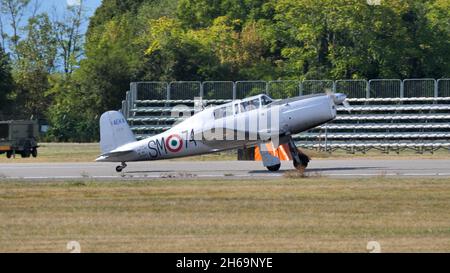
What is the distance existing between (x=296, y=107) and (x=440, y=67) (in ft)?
89.2

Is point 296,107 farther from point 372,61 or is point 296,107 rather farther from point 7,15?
point 7,15

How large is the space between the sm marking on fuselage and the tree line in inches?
987

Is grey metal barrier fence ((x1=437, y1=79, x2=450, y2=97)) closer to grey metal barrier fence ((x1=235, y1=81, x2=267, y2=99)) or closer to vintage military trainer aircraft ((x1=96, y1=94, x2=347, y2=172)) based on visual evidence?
grey metal barrier fence ((x1=235, y1=81, x2=267, y2=99))

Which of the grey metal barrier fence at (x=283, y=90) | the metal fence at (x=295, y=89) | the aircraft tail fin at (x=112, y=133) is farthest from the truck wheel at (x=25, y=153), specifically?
the aircraft tail fin at (x=112, y=133)

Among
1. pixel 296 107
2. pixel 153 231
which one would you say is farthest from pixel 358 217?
pixel 296 107

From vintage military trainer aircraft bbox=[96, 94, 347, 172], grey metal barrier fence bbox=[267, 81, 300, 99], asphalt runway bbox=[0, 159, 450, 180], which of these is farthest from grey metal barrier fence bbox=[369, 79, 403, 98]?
vintage military trainer aircraft bbox=[96, 94, 347, 172]

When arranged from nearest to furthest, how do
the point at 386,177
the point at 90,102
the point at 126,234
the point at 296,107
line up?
the point at 126,234
the point at 386,177
the point at 296,107
the point at 90,102

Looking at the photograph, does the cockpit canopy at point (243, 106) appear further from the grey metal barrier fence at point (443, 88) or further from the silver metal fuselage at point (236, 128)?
the grey metal barrier fence at point (443, 88)

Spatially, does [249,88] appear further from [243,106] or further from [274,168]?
[274,168]

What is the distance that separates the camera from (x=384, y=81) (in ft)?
142

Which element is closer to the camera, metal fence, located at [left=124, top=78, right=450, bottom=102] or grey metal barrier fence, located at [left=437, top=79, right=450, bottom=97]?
grey metal barrier fence, located at [left=437, top=79, right=450, bottom=97]

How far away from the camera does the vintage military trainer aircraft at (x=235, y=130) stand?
27547mm

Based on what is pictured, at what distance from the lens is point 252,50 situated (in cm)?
6138

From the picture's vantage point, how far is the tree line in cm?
5325
